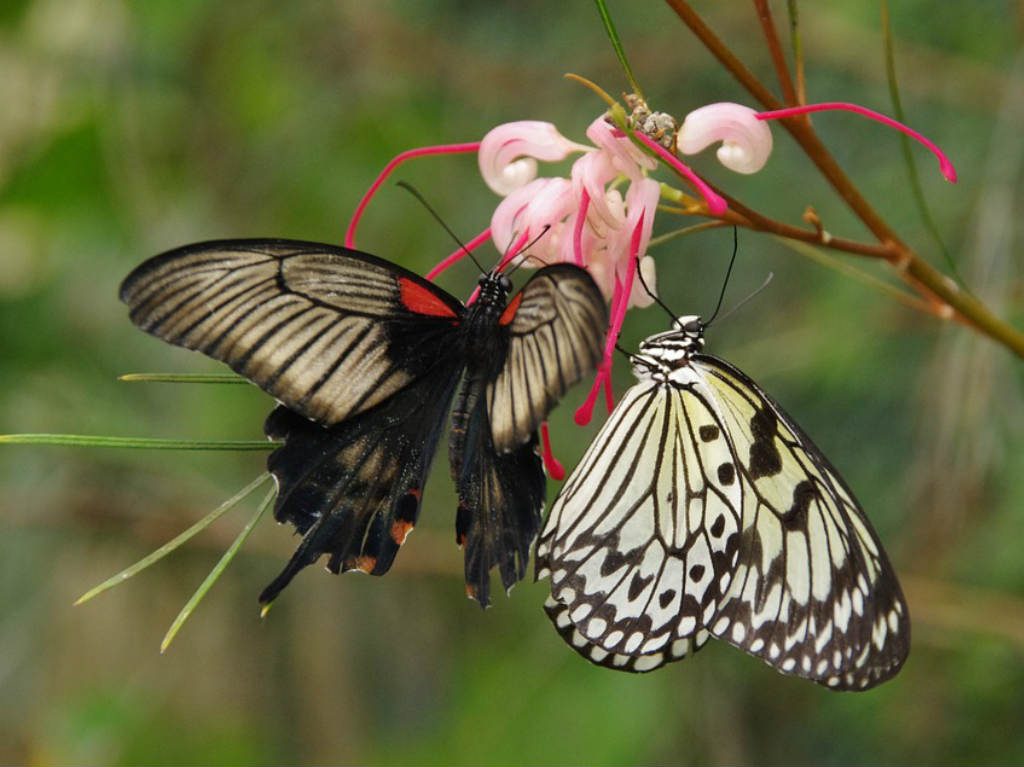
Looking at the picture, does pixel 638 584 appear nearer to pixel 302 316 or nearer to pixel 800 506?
pixel 800 506

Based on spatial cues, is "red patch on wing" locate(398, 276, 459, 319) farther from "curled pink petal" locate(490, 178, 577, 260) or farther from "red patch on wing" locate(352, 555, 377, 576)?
"red patch on wing" locate(352, 555, 377, 576)

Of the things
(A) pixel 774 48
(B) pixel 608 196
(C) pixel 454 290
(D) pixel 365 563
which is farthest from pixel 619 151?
(C) pixel 454 290

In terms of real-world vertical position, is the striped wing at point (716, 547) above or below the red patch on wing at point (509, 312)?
below

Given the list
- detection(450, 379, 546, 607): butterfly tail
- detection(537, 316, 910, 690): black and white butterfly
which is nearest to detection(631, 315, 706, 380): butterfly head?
detection(537, 316, 910, 690): black and white butterfly

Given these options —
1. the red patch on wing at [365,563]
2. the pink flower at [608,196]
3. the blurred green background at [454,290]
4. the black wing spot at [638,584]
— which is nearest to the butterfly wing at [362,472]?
the red patch on wing at [365,563]

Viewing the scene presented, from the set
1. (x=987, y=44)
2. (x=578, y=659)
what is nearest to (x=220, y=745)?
(x=578, y=659)

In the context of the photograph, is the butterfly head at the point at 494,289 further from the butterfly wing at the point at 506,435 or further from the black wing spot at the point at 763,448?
the black wing spot at the point at 763,448
